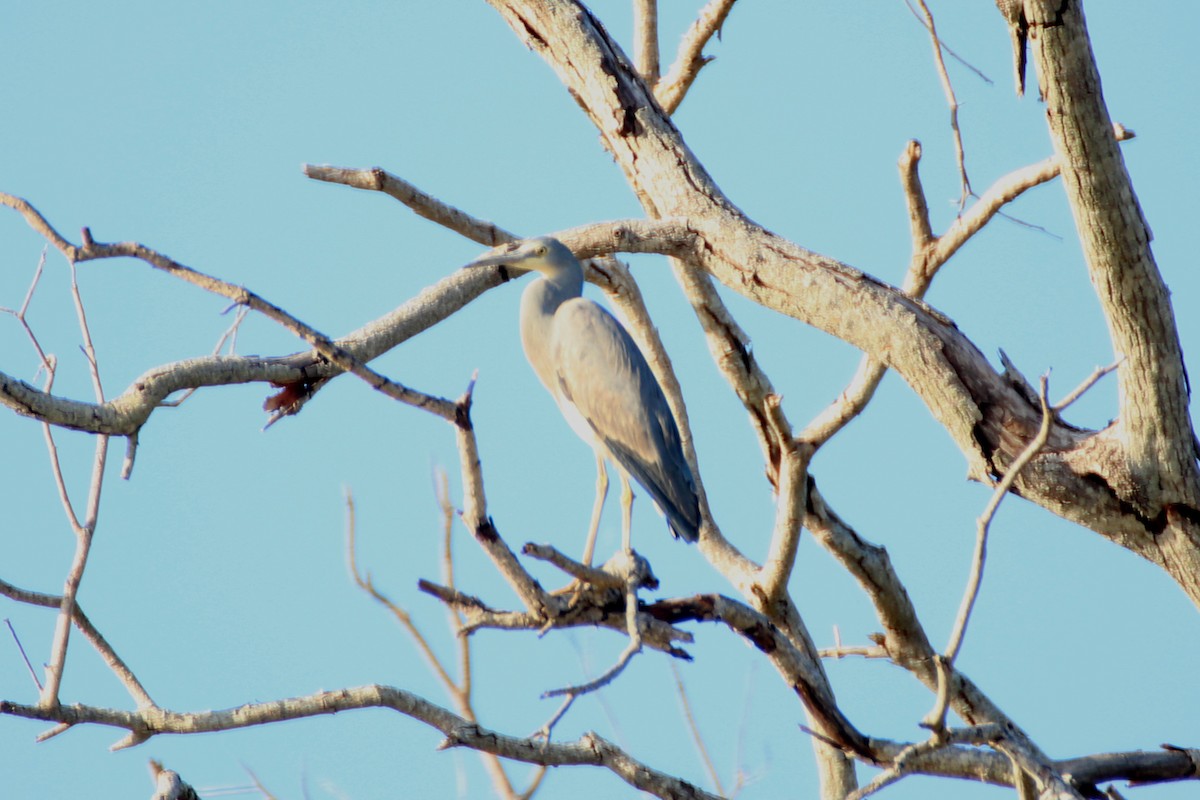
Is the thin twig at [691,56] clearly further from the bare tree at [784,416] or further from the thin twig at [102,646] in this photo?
the thin twig at [102,646]

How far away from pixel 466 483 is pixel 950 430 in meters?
1.89

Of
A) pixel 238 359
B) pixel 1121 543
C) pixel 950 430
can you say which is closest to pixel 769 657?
pixel 950 430

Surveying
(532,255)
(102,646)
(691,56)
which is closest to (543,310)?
(532,255)

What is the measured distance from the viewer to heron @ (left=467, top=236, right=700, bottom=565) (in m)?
5.31

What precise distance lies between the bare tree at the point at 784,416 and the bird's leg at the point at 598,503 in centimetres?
50

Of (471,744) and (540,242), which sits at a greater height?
(540,242)

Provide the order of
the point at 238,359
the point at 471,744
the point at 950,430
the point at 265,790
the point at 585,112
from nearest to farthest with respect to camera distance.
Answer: the point at 471,744 → the point at 238,359 → the point at 950,430 → the point at 265,790 → the point at 585,112

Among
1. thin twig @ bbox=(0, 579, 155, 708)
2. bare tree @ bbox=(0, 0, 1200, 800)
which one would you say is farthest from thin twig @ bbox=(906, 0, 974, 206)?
thin twig @ bbox=(0, 579, 155, 708)

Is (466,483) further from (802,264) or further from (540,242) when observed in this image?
(540,242)

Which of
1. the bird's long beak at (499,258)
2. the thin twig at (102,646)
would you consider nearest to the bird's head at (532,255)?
the bird's long beak at (499,258)

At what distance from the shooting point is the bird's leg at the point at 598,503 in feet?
17.5

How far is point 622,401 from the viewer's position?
5.52 meters

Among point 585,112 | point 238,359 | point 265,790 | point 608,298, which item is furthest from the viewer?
point 608,298

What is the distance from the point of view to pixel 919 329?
438 centimetres
